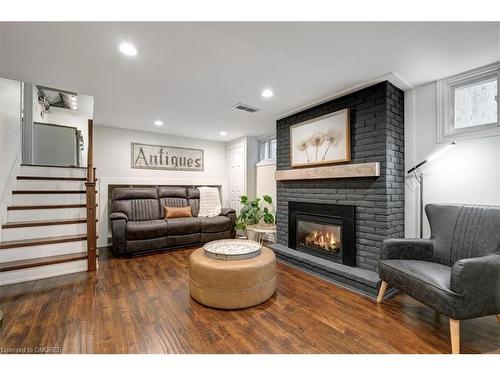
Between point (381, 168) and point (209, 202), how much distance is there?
Answer: 348 centimetres

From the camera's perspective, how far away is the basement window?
2.11 meters

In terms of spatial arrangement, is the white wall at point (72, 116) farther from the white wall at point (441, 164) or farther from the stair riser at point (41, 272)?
the white wall at point (441, 164)

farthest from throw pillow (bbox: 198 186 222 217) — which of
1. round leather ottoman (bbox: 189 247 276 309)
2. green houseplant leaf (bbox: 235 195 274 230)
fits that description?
round leather ottoman (bbox: 189 247 276 309)

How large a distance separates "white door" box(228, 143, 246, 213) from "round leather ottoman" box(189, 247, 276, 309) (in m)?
2.96

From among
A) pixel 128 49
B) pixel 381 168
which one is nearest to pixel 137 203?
pixel 128 49

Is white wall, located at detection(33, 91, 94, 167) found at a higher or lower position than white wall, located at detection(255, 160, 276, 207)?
higher

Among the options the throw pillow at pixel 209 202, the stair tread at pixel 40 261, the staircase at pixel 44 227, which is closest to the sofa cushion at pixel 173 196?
the throw pillow at pixel 209 202

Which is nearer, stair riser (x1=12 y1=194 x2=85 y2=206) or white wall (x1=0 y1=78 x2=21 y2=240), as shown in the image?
white wall (x1=0 y1=78 x2=21 y2=240)

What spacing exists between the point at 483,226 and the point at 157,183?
4.95 metres

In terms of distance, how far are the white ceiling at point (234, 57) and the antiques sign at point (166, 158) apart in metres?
1.67

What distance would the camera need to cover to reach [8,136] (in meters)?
3.02

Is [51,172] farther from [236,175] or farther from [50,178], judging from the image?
[236,175]

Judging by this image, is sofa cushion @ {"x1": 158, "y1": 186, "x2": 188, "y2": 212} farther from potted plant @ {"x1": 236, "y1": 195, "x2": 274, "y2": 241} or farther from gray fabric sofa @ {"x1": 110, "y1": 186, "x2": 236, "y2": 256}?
potted plant @ {"x1": 236, "y1": 195, "x2": 274, "y2": 241}

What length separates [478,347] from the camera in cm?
150
